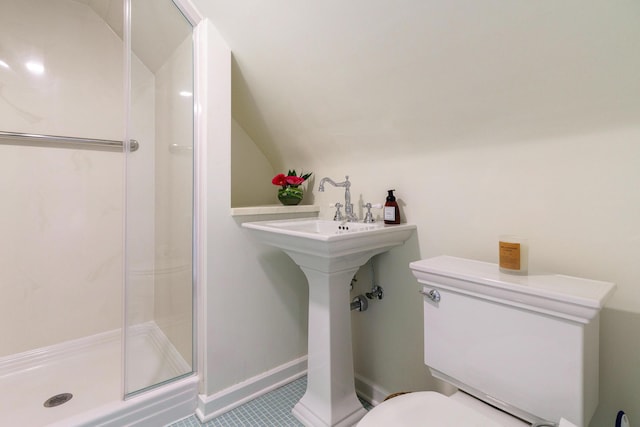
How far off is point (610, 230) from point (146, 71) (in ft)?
6.65

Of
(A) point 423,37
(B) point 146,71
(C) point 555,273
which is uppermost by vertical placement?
(B) point 146,71

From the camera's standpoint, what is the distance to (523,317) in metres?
0.73

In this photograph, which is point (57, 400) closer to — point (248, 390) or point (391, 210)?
point (248, 390)

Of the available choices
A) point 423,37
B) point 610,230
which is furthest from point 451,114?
point 610,230

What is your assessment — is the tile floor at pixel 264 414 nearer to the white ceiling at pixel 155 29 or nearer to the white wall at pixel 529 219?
the white wall at pixel 529 219

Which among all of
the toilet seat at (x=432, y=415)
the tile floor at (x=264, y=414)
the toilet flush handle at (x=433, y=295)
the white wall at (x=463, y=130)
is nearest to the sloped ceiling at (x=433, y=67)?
the white wall at (x=463, y=130)

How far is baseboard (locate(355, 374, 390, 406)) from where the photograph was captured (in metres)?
1.37

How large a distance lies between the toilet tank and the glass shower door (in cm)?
111

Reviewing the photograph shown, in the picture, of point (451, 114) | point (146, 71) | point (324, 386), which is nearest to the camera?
point (451, 114)

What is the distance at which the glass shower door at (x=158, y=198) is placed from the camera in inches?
51.6

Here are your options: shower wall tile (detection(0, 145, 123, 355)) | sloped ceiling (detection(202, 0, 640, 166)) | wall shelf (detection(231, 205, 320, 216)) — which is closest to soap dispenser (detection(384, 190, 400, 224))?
sloped ceiling (detection(202, 0, 640, 166))

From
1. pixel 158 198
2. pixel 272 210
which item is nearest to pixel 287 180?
pixel 272 210

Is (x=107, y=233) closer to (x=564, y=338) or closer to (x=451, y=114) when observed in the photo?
→ (x=451, y=114)

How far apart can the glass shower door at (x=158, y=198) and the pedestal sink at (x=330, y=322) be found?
0.52 metres
